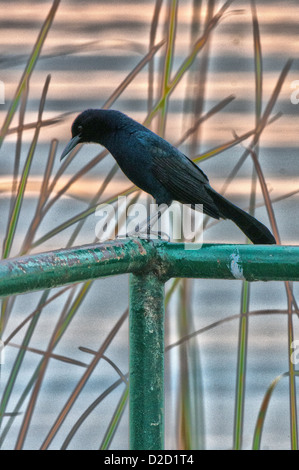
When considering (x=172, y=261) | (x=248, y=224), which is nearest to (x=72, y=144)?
(x=248, y=224)

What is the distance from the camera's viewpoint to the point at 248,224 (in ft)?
5.58

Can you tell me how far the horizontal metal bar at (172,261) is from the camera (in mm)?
961

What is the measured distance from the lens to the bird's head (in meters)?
1.98

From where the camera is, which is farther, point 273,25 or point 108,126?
point 273,25

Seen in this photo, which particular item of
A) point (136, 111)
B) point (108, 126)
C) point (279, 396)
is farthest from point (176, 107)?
point (279, 396)

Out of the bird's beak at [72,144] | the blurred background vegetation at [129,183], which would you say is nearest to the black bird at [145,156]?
the bird's beak at [72,144]

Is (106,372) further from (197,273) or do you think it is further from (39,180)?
(197,273)

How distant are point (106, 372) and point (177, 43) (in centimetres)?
103

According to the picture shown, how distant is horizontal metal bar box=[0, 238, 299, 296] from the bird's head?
0.89m

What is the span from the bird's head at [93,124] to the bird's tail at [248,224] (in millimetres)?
351

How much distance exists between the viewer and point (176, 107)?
251 cm

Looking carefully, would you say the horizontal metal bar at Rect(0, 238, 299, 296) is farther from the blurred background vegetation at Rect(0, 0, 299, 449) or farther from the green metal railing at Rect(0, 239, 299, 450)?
the blurred background vegetation at Rect(0, 0, 299, 449)

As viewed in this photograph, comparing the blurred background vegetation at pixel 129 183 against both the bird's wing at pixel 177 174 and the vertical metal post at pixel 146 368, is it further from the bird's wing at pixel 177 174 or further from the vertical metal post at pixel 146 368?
the vertical metal post at pixel 146 368

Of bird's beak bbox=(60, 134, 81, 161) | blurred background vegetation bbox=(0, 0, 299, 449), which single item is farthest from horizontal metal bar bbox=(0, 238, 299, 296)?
blurred background vegetation bbox=(0, 0, 299, 449)
